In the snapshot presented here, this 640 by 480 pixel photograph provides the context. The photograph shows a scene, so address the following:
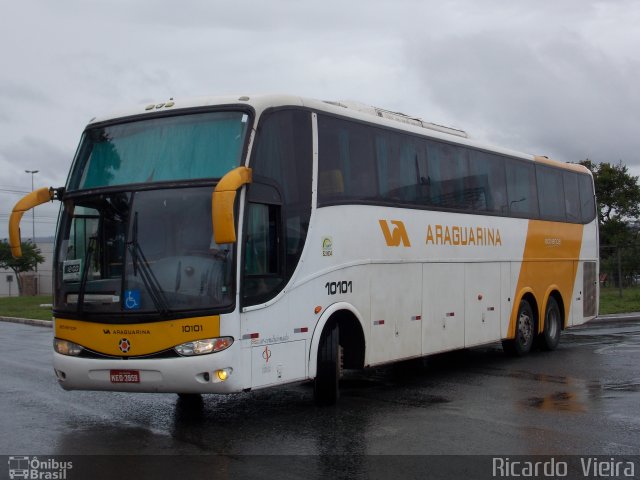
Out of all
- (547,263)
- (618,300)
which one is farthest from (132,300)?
(618,300)

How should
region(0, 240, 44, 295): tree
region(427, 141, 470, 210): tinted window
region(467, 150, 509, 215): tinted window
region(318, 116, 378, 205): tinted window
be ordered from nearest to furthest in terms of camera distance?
region(318, 116, 378, 205): tinted window, region(427, 141, 470, 210): tinted window, region(467, 150, 509, 215): tinted window, region(0, 240, 44, 295): tree

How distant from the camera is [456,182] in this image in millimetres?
13797

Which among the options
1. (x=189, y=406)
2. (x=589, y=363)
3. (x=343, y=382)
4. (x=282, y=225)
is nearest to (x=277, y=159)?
(x=282, y=225)

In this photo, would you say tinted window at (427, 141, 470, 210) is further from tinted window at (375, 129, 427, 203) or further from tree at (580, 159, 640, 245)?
tree at (580, 159, 640, 245)

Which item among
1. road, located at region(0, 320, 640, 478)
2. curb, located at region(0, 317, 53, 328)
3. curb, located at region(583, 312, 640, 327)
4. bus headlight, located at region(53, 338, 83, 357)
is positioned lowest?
road, located at region(0, 320, 640, 478)

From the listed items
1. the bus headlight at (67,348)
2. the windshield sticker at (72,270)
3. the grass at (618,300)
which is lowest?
the grass at (618,300)

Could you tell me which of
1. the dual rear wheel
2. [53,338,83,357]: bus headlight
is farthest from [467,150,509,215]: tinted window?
[53,338,83,357]: bus headlight

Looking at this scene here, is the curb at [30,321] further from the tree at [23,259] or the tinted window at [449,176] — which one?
the tree at [23,259]

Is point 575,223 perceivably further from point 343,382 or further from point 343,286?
point 343,286

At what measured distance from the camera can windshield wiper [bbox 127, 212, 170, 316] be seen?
28.7 feet

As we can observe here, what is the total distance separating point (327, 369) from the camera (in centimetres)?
1035

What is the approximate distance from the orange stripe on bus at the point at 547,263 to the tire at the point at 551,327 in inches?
10.0

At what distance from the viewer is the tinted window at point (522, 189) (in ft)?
51.3

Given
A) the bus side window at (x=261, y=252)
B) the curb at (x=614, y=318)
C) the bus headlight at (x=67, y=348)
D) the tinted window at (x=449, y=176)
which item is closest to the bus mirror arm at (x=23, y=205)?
the bus headlight at (x=67, y=348)
